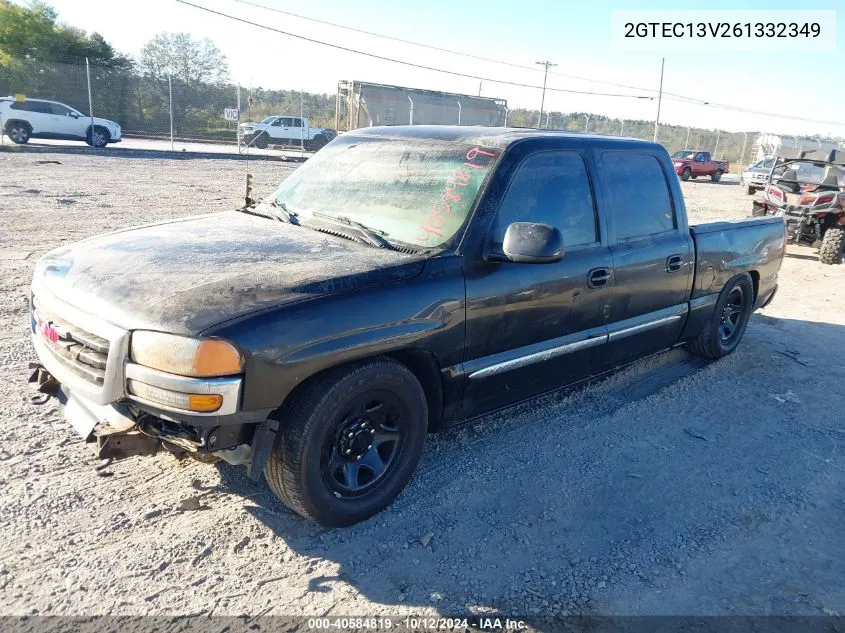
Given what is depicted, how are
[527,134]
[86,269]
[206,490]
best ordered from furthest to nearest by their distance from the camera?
[527,134]
[206,490]
[86,269]

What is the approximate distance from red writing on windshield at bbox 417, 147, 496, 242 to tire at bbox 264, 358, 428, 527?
2.53 ft

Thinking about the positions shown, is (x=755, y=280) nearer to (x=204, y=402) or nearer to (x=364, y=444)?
(x=364, y=444)

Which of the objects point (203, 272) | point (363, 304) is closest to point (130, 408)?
point (203, 272)

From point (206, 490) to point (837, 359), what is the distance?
18.9 ft

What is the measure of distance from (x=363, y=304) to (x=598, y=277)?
5.79 feet

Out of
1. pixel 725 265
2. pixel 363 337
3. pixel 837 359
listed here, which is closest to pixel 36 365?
pixel 363 337

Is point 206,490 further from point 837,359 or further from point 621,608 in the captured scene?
point 837,359

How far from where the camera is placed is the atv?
1144 cm

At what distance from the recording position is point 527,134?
397 cm

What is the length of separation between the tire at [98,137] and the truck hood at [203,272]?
913 inches

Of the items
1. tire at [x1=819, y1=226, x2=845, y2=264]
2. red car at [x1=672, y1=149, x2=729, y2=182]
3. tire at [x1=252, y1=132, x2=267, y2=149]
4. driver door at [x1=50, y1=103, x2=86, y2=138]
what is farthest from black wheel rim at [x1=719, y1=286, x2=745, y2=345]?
red car at [x1=672, y1=149, x2=729, y2=182]

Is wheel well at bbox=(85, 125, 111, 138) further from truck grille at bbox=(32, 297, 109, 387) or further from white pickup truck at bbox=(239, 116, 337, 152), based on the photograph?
truck grille at bbox=(32, 297, 109, 387)

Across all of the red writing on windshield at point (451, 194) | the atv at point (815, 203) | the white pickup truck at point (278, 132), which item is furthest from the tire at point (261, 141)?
the red writing on windshield at point (451, 194)

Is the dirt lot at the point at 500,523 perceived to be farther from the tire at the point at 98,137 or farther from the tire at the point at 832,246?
the tire at the point at 98,137
